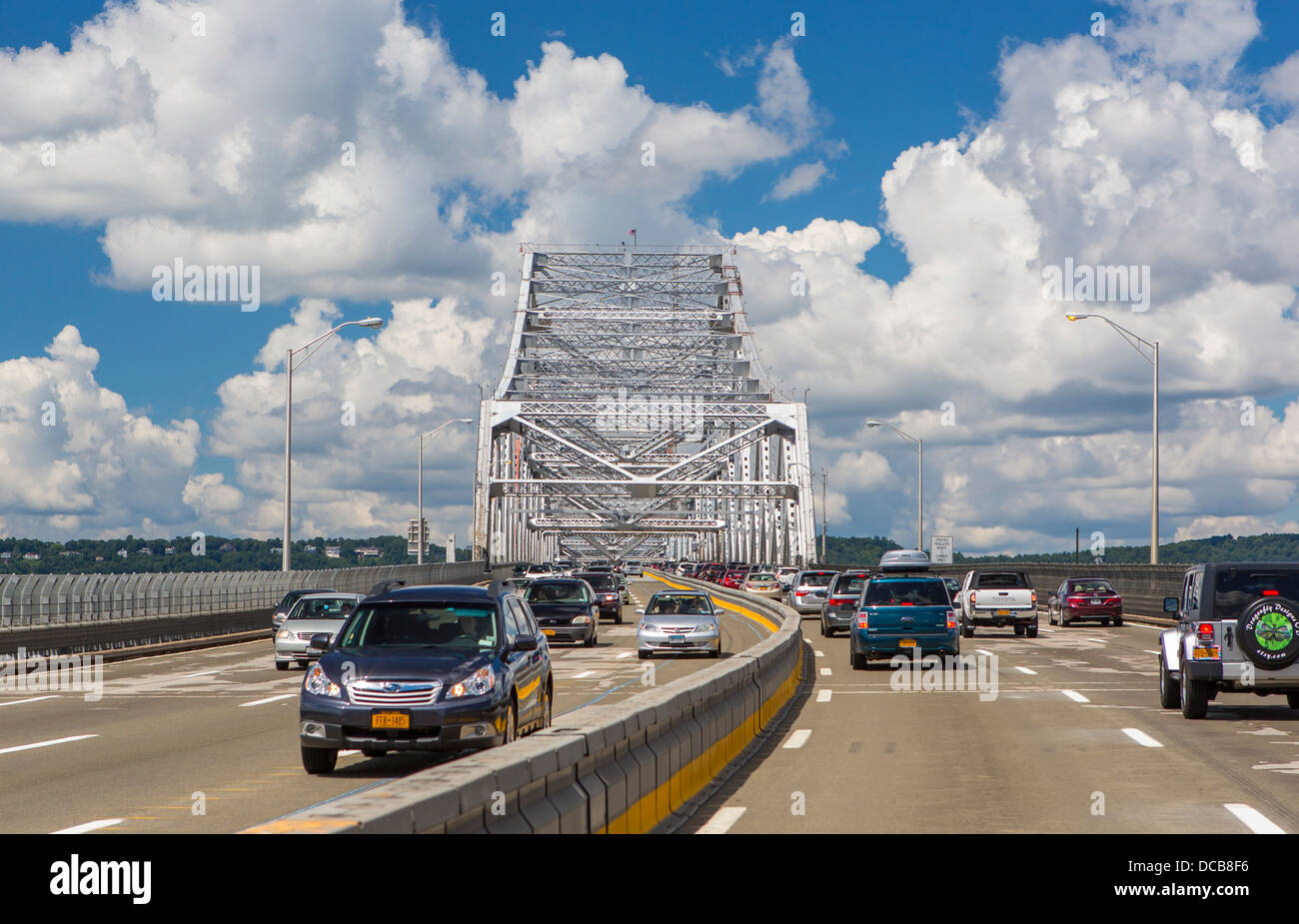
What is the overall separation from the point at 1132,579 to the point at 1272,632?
121 ft

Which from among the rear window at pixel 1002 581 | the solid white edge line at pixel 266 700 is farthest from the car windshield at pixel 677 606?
the solid white edge line at pixel 266 700

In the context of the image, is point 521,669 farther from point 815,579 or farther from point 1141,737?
point 815,579

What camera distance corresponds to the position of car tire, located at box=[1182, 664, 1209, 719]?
16672 millimetres

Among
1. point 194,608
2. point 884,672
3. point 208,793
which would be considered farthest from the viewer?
point 194,608

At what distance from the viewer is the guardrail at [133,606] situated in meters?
30.6

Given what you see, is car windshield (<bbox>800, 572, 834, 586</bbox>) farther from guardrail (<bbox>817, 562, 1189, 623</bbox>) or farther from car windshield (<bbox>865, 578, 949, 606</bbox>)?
car windshield (<bbox>865, 578, 949, 606</bbox>)

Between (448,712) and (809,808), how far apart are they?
11.1 ft

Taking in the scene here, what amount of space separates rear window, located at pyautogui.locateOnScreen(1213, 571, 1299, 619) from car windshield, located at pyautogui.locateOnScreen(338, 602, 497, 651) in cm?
816

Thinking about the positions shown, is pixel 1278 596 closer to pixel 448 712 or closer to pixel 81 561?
pixel 448 712

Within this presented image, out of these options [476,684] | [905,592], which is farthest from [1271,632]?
[905,592]

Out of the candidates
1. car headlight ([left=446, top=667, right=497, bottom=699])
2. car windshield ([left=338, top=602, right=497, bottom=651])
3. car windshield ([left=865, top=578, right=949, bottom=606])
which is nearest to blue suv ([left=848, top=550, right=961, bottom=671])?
car windshield ([left=865, top=578, right=949, bottom=606])

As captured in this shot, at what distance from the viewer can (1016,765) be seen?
12.7 metres
